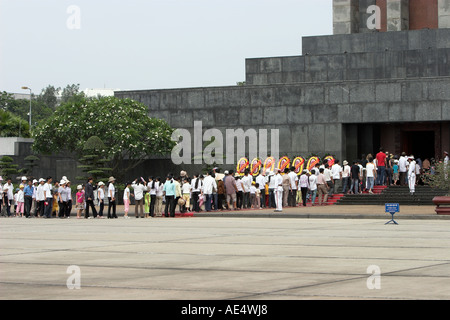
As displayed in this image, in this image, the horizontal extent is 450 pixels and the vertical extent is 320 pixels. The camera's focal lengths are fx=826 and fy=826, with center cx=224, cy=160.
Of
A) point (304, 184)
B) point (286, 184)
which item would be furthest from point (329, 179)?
point (286, 184)

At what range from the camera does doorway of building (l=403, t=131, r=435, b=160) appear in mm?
47594

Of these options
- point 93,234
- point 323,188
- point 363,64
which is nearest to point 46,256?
point 93,234

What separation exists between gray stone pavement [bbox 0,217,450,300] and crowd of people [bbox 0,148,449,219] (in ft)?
31.5

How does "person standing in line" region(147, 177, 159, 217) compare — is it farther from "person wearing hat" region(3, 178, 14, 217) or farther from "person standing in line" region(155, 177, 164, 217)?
"person wearing hat" region(3, 178, 14, 217)

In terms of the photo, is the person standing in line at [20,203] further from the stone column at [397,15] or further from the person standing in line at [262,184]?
the stone column at [397,15]

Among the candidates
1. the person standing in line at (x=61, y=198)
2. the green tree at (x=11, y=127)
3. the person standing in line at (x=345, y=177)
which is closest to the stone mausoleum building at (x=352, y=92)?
the person standing in line at (x=345, y=177)

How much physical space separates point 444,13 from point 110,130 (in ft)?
63.7

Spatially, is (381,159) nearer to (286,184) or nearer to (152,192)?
(286,184)

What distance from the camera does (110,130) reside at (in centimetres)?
4456

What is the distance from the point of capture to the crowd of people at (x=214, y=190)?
112 feet

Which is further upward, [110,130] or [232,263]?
[110,130]

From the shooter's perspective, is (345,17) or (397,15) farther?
(345,17)

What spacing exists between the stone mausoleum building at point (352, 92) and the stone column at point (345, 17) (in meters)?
0.06

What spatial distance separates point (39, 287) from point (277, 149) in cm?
3458
